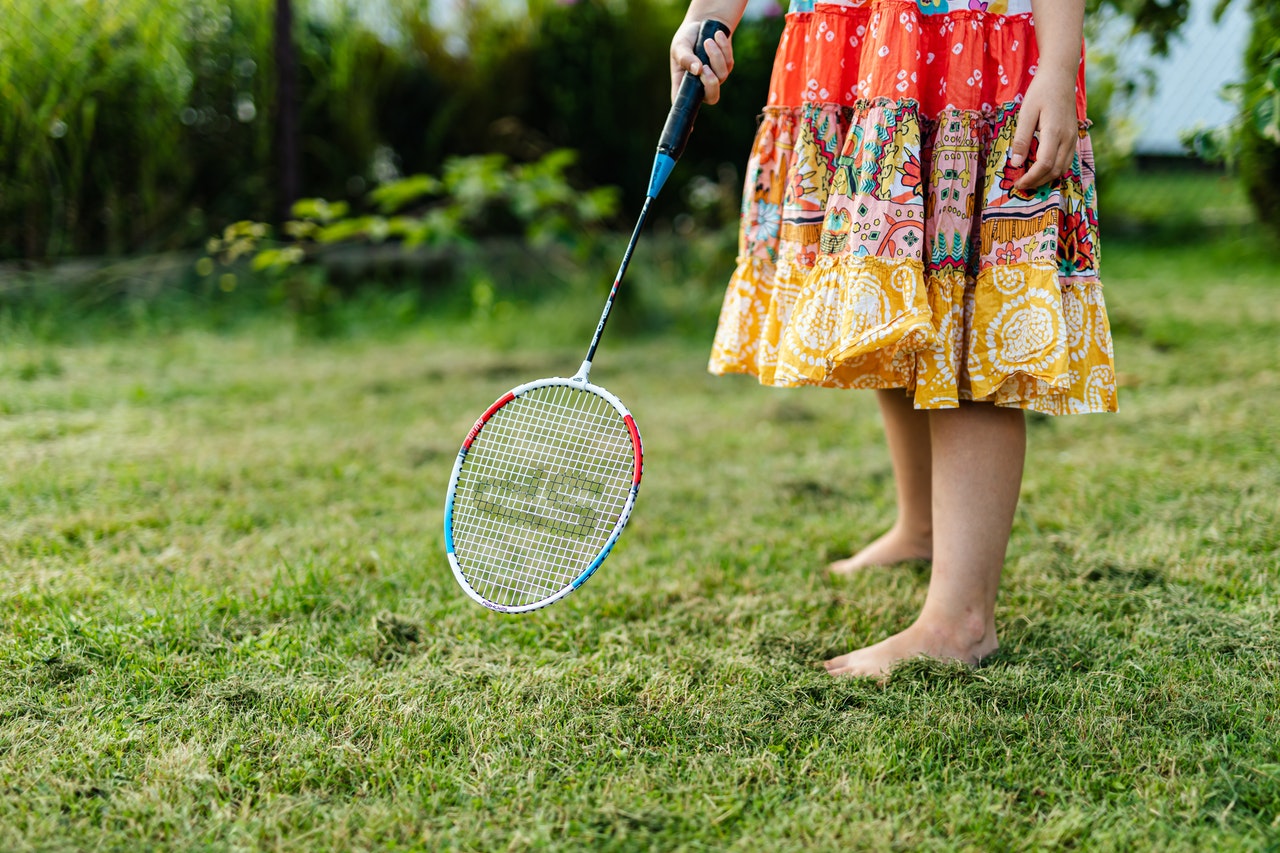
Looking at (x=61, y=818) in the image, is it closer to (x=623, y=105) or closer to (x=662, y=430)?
(x=662, y=430)

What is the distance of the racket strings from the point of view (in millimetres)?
1658

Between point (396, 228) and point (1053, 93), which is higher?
point (396, 228)

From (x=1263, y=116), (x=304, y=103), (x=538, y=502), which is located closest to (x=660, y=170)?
(x=538, y=502)

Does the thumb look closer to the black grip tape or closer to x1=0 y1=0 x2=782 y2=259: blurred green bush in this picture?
the black grip tape

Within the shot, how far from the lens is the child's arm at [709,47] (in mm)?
1607

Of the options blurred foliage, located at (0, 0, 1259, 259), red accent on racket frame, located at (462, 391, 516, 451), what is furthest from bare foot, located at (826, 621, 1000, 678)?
blurred foliage, located at (0, 0, 1259, 259)

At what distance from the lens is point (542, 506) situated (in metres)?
1.97

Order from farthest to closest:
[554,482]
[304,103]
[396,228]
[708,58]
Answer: [304,103] < [396,228] < [554,482] < [708,58]

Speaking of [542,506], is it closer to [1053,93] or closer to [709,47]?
[709,47]

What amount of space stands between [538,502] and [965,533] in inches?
32.5

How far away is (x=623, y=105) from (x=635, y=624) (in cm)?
434

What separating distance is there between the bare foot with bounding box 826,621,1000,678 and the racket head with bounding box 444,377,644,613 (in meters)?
0.45

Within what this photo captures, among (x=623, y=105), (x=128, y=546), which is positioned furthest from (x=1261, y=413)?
(x=623, y=105)

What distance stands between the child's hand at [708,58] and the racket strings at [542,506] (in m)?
0.55
